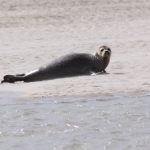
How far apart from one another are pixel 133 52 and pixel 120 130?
5344 millimetres

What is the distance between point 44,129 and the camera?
29.2 ft

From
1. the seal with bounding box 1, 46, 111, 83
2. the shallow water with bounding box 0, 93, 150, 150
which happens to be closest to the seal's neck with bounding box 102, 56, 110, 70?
the seal with bounding box 1, 46, 111, 83

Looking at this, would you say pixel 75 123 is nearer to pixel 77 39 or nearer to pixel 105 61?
pixel 105 61

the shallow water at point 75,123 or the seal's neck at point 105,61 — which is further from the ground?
the shallow water at point 75,123

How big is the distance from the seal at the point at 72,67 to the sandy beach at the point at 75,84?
0.65 ft

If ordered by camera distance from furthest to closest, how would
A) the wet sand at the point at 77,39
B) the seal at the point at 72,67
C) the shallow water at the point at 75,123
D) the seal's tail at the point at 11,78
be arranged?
1. the seal at the point at 72,67
2. the seal's tail at the point at 11,78
3. the wet sand at the point at 77,39
4. the shallow water at the point at 75,123

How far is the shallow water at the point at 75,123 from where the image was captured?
27.1 feet

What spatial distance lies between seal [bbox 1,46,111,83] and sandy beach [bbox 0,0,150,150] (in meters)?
0.20

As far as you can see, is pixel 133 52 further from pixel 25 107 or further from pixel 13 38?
pixel 25 107

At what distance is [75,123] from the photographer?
9211 millimetres

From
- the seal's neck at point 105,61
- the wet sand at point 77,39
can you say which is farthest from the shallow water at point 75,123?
the seal's neck at point 105,61

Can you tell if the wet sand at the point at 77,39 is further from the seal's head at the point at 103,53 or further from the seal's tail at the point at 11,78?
the seal's head at the point at 103,53

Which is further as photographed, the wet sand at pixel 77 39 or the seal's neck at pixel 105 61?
the seal's neck at pixel 105 61

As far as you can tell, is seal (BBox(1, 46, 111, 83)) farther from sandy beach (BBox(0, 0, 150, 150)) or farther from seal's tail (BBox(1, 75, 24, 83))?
sandy beach (BBox(0, 0, 150, 150))
